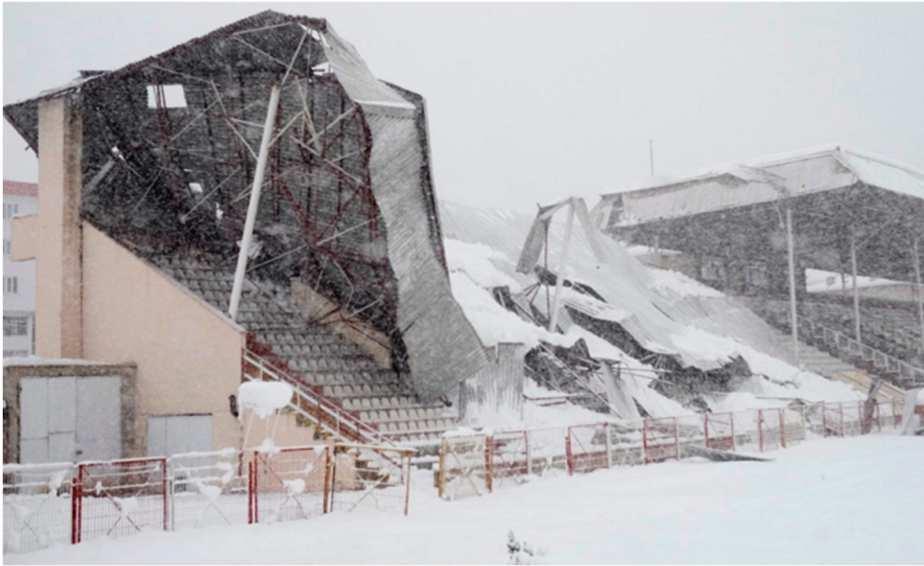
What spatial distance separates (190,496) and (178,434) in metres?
2.86

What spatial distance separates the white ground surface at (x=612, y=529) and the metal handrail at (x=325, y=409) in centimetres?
196

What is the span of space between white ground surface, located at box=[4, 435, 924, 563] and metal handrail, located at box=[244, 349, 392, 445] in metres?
1.96

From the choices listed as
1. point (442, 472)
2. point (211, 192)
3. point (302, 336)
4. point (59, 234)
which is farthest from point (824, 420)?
point (59, 234)

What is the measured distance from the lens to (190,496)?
48.0 ft

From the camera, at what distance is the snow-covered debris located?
15.9 meters

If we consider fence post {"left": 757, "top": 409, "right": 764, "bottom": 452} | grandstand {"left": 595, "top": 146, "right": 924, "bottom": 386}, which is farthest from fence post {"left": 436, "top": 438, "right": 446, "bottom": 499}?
grandstand {"left": 595, "top": 146, "right": 924, "bottom": 386}

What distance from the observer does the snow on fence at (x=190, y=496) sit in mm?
10633

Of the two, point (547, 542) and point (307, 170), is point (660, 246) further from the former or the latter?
point (547, 542)

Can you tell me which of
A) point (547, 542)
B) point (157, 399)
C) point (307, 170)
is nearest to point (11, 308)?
point (157, 399)

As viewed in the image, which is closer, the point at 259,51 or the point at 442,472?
the point at 442,472

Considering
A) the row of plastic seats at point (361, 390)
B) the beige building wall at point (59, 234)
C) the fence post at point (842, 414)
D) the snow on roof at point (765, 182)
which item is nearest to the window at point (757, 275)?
the snow on roof at point (765, 182)

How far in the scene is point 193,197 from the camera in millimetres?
22844

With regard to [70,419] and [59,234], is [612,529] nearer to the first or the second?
[70,419]

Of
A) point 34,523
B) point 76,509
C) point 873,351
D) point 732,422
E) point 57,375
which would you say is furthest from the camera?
point 873,351
